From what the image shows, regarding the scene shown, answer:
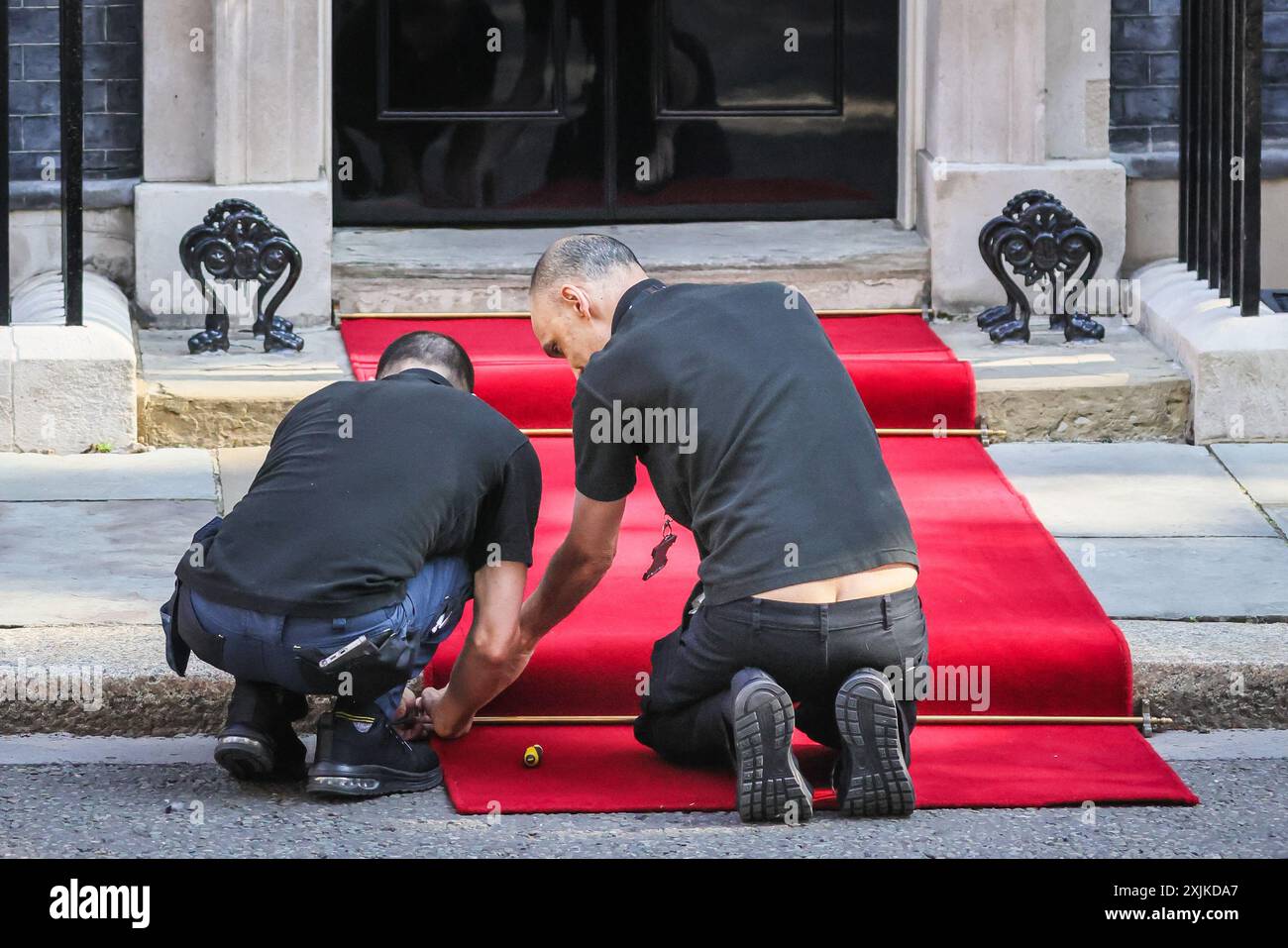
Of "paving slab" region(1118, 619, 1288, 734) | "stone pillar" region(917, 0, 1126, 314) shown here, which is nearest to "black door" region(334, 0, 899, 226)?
"stone pillar" region(917, 0, 1126, 314)

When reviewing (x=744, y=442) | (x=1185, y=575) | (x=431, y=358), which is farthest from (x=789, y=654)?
(x=1185, y=575)

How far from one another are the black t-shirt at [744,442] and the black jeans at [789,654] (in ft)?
0.23

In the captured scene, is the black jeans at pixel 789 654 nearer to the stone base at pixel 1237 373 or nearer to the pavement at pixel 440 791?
the pavement at pixel 440 791

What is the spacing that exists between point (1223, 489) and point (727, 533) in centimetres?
273

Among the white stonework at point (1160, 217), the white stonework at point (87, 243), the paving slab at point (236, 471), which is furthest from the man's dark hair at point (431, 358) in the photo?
the white stonework at point (1160, 217)

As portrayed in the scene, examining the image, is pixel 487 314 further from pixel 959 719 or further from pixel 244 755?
pixel 244 755

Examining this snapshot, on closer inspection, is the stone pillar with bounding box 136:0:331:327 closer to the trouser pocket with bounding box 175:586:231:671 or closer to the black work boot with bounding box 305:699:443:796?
the trouser pocket with bounding box 175:586:231:671

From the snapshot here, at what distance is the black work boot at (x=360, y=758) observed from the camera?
440cm

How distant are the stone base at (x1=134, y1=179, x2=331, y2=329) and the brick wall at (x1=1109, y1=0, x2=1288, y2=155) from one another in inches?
125

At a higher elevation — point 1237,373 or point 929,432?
point 1237,373

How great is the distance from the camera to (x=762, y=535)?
14.0 feet

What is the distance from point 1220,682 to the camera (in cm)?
502

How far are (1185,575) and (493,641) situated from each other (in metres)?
2.19

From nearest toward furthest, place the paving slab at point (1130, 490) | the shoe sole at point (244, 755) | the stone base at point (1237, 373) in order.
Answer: the shoe sole at point (244, 755)
the paving slab at point (1130, 490)
the stone base at point (1237, 373)
